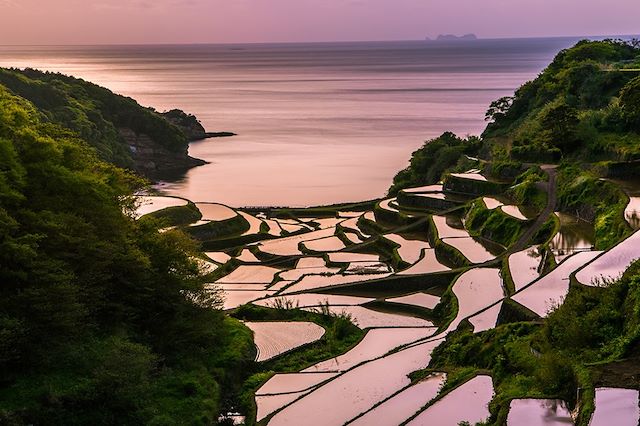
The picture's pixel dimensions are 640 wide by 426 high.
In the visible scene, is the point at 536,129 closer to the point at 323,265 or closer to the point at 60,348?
the point at 323,265

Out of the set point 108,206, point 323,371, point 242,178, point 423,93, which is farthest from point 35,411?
point 423,93

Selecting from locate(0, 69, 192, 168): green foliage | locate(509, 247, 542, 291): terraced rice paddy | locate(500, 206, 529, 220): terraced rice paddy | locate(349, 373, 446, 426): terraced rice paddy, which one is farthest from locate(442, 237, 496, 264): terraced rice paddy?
locate(0, 69, 192, 168): green foliage

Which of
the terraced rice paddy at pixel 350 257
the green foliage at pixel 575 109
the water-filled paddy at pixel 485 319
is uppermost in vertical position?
the green foliage at pixel 575 109

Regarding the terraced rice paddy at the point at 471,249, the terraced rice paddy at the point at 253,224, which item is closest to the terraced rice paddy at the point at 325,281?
the terraced rice paddy at the point at 471,249

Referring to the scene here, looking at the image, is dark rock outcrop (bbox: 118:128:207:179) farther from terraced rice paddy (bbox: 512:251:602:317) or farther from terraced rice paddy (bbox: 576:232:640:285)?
terraced rice paddy (bbox: 576:232:640:285)

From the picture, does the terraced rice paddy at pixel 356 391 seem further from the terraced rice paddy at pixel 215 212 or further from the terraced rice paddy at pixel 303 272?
the terraced rice paddy at pixel 215 212

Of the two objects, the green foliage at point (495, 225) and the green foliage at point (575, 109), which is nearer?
the green foliage at point (495, 225)
